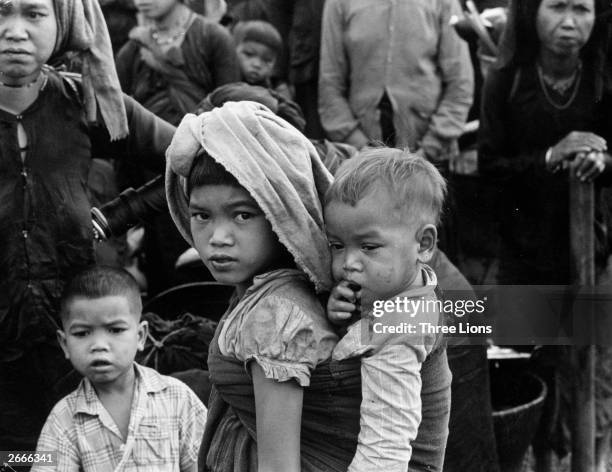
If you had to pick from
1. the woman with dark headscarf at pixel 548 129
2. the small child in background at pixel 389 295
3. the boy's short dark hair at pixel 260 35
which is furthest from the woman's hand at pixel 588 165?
the small child in background at pixel 389 295

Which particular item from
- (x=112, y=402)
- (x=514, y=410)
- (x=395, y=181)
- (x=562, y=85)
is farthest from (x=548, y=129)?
(x=395, y=181)

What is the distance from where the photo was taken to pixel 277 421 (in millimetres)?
2496

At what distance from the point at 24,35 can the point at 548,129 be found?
2403 millimetres

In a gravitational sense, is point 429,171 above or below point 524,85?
below

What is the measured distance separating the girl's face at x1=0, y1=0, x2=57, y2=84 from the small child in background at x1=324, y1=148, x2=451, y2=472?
1597mm

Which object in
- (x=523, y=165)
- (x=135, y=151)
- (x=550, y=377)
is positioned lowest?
(x=550, y=377)

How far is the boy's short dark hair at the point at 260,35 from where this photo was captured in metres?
6.42

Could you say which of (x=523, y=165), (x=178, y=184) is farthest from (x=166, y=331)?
(x=178, y=184)

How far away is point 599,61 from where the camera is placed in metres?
5.09

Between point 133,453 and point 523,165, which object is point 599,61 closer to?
point 523,165

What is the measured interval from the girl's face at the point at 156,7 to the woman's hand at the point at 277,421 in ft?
12.6

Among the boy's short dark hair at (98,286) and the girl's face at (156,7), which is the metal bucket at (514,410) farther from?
the girl's face at (156,7)

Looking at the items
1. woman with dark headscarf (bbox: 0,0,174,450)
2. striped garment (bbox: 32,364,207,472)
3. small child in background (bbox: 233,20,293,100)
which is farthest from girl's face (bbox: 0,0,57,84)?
small child in background (bbox: 233,20,293,100)

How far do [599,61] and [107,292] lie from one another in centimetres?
251
